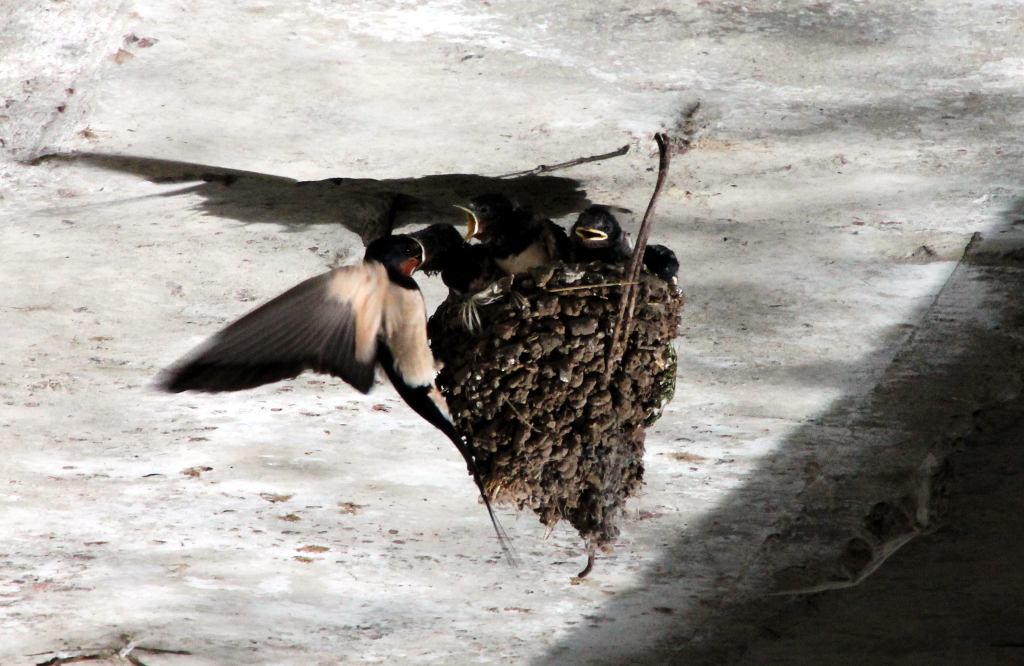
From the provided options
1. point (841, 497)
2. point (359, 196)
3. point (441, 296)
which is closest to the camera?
point (359, 196)

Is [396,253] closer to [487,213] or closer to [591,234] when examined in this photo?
[487,213]

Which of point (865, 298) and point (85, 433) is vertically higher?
point (865, 298)

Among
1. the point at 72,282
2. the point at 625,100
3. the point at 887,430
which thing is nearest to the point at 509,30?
the point at 625,100

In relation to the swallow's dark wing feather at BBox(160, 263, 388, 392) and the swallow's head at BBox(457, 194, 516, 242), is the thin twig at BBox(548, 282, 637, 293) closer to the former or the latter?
the swallow's head at BBox(457, 194, 516, 242)

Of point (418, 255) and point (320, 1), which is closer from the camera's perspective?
point (320, 1)

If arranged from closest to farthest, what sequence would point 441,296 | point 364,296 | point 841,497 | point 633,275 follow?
point 633,275
point 364,296
point 441,296
point 841,497

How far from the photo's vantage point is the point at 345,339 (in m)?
2.21

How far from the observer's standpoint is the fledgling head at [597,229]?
2.17m

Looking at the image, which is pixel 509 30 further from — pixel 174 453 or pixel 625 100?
pixel 174 453

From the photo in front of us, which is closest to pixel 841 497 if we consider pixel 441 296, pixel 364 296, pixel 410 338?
pixel 441 296

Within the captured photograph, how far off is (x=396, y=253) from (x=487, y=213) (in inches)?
7.9

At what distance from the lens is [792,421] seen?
3.14 m

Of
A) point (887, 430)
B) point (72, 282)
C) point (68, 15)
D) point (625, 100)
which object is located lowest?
point (887, 430)

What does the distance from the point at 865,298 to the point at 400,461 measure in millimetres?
1444
